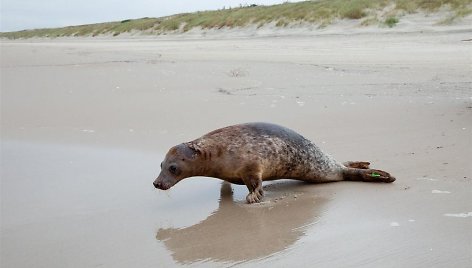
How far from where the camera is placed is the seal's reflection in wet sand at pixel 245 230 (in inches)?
106

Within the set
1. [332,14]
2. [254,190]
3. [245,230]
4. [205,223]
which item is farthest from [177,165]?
[332,14]

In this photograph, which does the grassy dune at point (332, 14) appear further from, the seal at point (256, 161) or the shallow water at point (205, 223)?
the shallow water at point (205, 223)

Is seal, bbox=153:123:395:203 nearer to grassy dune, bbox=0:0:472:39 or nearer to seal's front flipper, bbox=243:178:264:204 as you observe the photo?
seal's front flipper, bbox=243:178:264:204

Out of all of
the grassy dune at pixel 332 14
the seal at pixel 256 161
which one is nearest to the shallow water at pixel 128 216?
the seal at pixel 256 161

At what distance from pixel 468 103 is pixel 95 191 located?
4446 mm

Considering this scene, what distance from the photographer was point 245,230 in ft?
10.0

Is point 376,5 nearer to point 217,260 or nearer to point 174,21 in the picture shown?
point 174,21

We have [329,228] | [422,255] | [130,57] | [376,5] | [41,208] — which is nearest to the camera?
[422,255]

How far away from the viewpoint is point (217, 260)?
8.48 ft

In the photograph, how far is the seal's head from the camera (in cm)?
379

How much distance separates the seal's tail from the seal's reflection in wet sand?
0.46 m

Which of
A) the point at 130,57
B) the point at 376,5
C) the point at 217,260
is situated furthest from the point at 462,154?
the point at 376,5

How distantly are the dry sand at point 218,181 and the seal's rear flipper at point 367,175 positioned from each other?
86 millimetres

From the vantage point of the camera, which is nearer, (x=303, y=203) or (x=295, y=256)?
(x=295, y=256)
